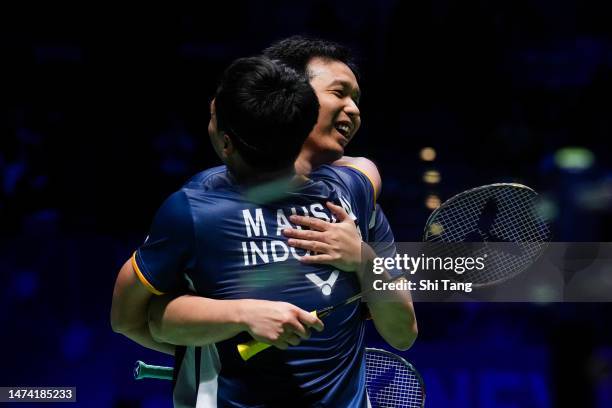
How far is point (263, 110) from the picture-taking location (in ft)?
5.21

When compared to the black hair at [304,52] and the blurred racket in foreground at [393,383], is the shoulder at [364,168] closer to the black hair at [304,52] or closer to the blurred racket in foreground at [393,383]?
the black hair at [304,52]

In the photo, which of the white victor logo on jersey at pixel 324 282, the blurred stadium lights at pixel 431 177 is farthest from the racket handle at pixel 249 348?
the blurred stadium lights at pixel 431 177

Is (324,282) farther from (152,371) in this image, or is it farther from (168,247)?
(152,371)

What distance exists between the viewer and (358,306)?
1.80m

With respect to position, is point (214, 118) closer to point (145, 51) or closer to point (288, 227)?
point (288, 227)

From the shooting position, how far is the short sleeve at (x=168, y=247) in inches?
61.4

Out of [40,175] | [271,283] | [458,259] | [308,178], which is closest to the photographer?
[271,283]

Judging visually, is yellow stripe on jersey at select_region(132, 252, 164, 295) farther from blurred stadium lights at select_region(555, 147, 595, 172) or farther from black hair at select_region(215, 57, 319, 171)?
blurred stadium lights at select_region(555, 147, 595, 172)

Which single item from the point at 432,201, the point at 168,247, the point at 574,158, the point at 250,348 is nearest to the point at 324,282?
the point at 250,348

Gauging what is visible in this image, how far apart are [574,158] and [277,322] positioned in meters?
3.10

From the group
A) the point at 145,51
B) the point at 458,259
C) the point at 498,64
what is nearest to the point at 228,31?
the point at 145,51

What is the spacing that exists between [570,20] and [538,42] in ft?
0.74

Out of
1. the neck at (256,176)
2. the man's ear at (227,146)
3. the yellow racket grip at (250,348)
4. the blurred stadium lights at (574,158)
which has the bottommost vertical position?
the blurred stadium lights at (574,158)

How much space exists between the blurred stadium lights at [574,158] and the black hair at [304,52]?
8.21 ft
